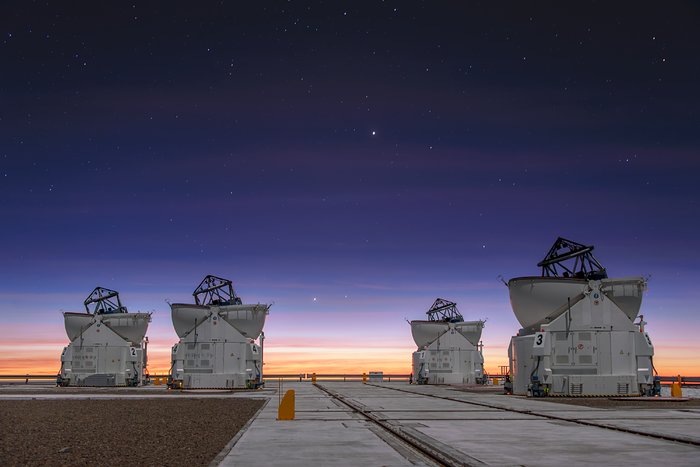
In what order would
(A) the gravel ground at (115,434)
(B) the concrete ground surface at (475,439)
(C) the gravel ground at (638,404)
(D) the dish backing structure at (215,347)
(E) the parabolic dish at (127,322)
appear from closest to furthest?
1. (B) the concrete ground surface at (475,439)
2. (A) the gravel ground at (115,434)
3. (C) the gravel ground at (638,404)
4. (D) the dish backing structure at (215,347)
5. (E) the parabolic dish at (127,322)

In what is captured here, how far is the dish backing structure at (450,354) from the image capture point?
77.3m

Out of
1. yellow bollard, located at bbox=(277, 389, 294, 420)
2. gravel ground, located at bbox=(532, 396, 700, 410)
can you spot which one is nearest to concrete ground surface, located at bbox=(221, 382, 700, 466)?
yellow bollard, located at bbox=(277, 389, 294, 420)

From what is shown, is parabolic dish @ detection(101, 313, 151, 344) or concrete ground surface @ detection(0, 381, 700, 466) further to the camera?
parabolic dish @ detection(101, 313, 151, 344)

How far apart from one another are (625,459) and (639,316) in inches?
1276

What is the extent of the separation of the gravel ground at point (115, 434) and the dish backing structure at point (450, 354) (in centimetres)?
5151

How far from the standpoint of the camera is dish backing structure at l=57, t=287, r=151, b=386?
212 ft

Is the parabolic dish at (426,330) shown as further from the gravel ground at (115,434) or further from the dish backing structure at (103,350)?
the gravel ground at (115,434)

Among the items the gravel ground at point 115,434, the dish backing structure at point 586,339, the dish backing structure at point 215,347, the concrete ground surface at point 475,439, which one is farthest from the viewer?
the dish backing structure at point 215,347

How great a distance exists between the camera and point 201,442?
53.4 feet

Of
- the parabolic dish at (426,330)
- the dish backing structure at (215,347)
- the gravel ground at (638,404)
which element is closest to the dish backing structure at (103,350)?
the dish backing structure at (215,347)

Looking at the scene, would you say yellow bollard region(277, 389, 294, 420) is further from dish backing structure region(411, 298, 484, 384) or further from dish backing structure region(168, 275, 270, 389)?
dish backing structure region(411, 298, 484, 384)

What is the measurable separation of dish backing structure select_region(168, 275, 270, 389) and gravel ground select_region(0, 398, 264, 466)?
2649cm

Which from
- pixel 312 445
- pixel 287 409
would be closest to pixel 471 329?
pixel 287 409

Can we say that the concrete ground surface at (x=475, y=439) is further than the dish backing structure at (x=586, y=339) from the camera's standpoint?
No
